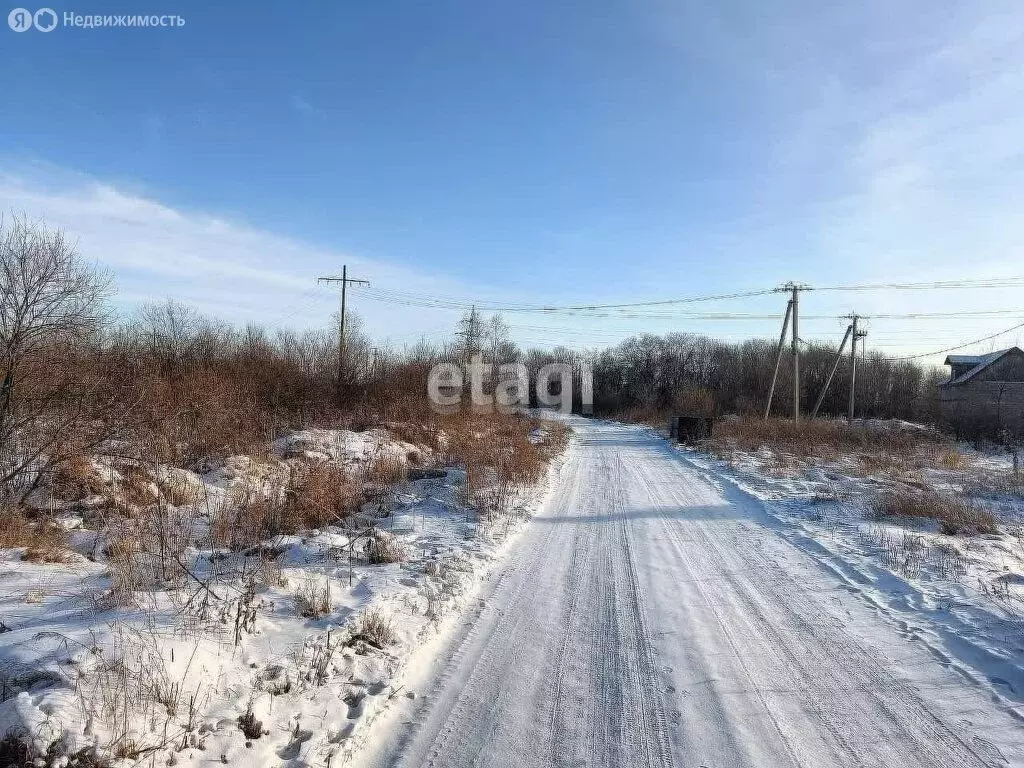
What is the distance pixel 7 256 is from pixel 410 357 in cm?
1725

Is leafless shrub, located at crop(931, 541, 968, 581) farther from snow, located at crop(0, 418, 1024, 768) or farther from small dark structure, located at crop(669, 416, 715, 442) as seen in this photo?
small dark structure, located at crop(669, 416, 715, 442)

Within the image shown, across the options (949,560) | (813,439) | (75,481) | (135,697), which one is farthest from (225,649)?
(813,439)

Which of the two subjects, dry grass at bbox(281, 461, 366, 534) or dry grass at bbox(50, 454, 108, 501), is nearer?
dry grass at bbox(281, 461, 366, 534)

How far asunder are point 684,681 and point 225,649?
2988 mm

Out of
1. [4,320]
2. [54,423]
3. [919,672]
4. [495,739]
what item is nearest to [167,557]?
[495,739]

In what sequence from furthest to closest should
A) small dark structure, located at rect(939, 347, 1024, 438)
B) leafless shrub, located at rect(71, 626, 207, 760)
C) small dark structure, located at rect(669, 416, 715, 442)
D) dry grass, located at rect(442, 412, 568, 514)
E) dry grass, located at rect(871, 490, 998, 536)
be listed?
small dark structure, located at rect(939, 347, 1024, 438) < small dark structure, located at rect(669, 416, 715, 442) < dry grass, located at rect(442, 412, 568, 514) < dry grass, located at rect(871, 490, 998, 536) < leafless shrub, located at rect(71, 626, 207, 760)

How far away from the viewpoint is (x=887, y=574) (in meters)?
6.01

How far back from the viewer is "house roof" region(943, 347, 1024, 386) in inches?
1455

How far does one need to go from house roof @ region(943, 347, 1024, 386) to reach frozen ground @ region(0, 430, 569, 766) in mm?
44610

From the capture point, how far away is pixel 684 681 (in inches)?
145

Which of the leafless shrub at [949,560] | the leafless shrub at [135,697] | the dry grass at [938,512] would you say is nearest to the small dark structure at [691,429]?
the dry grass at [938,512]

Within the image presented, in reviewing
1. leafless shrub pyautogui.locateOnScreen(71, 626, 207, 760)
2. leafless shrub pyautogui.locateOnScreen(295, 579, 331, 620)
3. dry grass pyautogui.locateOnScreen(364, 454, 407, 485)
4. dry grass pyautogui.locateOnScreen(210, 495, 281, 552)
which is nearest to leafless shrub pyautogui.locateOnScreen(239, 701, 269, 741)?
leafless shrub pyautogui.locateOnScreen(71, 626, 207, 760)

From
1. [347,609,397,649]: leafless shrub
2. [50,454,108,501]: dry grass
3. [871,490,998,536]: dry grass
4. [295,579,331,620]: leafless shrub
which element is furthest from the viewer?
[871,490,998,536]: dry grass

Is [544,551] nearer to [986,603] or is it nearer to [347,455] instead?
[986,603]
